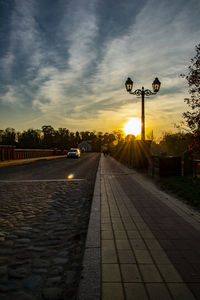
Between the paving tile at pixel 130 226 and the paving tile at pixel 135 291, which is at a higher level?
the paving tile at pixel 135 291

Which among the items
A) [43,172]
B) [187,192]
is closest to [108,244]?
[187,192]

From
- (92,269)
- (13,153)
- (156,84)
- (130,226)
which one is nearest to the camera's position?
(92,269)

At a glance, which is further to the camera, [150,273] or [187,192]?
[187,192]

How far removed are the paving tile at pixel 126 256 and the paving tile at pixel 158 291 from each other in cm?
53

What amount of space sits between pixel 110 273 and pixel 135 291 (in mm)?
407

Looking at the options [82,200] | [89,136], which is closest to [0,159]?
[82,200]

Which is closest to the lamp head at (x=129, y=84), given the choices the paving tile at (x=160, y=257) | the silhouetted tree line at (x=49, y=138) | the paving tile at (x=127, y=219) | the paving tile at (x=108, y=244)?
the paving tile at (x=127, y=219)

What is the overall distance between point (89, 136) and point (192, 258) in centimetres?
17004

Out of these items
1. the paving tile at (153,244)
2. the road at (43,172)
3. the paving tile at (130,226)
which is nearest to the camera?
the paving tile at (153,244)

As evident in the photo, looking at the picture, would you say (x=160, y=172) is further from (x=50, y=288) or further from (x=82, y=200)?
(x=50, y=288)

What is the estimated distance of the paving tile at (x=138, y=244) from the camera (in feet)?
10.8

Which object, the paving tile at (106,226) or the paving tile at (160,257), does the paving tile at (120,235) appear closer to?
the paving tile at (106,226)

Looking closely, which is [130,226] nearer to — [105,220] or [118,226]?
[118,226]

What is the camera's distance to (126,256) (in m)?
3.05
